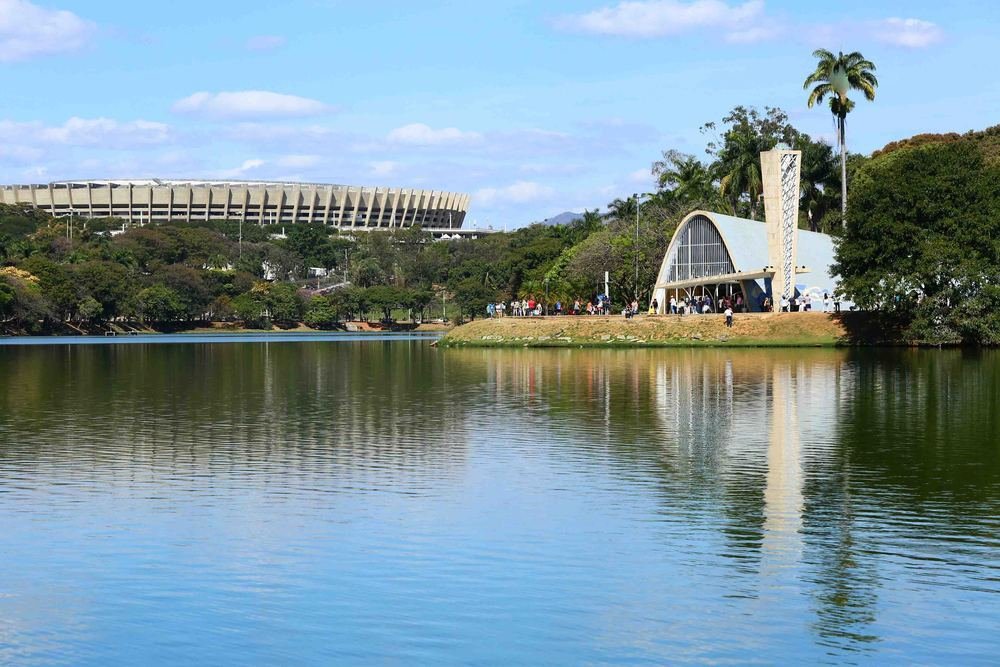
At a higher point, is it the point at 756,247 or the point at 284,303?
the point at 756,247

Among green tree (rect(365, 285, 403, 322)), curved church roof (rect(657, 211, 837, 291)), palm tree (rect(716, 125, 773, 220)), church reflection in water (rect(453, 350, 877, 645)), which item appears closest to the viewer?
church reflection in water (rect(453, 350, 877, 645))

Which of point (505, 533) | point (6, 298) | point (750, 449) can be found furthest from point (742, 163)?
point (505, 533)

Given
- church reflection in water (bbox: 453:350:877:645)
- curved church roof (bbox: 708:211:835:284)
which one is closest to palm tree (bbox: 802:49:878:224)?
curved church roof (bbox: 708:211:835:284)

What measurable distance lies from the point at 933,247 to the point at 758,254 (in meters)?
24.7

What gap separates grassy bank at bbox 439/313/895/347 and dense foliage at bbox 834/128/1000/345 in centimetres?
374

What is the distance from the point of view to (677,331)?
279 feet

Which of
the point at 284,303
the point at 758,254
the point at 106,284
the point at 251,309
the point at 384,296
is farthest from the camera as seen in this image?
the point at 384,296

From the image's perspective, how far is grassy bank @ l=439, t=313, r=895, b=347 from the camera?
7919 cm

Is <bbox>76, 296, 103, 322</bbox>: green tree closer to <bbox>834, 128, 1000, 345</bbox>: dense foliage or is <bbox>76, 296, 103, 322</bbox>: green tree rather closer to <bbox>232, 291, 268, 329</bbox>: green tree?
<bbox>232, 291, 268, 329</bbox>: green tree

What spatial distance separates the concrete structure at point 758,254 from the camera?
8794 cm

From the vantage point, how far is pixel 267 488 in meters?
22.8

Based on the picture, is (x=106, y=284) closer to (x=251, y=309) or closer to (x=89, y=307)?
(x=89, y=307)

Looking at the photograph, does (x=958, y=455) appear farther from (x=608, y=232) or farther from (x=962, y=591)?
(x=608, y=232)

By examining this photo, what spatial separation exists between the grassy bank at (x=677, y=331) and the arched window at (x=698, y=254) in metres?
10.9
